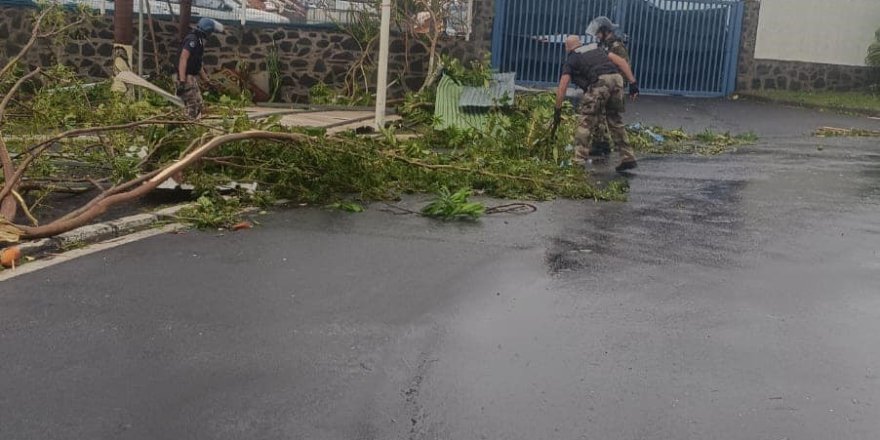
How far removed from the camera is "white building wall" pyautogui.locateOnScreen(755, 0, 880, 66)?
22.8 metres

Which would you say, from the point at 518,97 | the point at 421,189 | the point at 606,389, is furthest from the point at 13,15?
the point at 606,389

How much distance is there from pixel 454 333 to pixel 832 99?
1930 cm

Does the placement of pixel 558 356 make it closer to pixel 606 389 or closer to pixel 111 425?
pixel 606 389

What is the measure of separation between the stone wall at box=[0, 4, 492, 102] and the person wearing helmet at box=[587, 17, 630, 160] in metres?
5.86

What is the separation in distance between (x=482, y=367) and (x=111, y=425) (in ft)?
5.84

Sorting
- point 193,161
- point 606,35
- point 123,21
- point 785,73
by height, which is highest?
point 606,35

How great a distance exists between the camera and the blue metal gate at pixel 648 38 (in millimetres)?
21156

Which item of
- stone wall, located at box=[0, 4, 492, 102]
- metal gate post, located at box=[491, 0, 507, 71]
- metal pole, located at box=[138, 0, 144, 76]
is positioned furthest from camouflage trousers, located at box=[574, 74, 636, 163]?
metal pole, located at box=[138, 0, 144, 76]

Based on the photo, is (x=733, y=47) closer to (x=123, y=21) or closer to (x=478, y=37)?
(x=478, y=37)

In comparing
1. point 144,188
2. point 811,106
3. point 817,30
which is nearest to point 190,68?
point 144,188

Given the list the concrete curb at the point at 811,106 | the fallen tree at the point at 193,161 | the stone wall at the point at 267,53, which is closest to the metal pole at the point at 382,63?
the fallen tree at the point at 193,161

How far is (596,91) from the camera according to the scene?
492 inches

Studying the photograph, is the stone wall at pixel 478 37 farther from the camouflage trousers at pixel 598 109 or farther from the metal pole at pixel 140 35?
the camouflage trousers at pixel 598 109

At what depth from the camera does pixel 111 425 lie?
420cm
